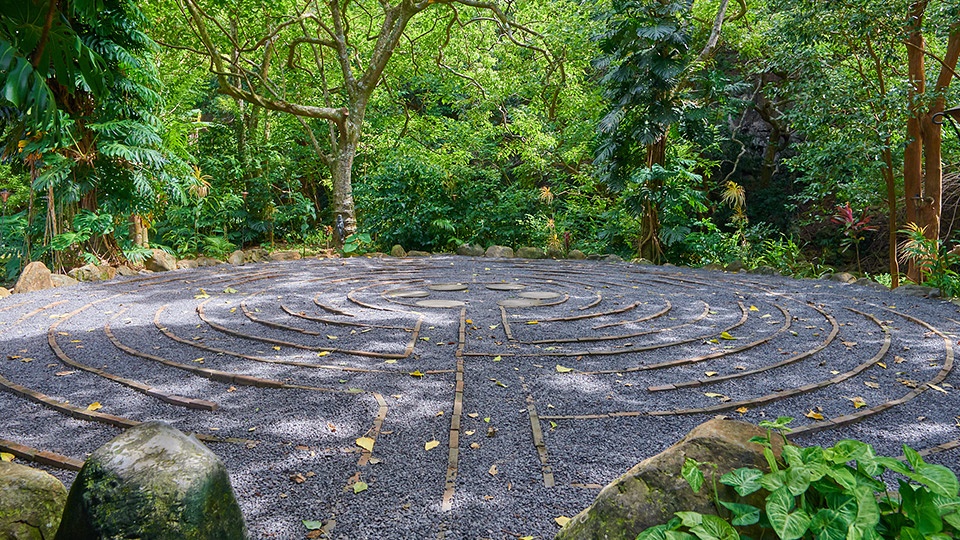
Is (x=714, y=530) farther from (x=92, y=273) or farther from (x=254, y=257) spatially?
(x=254, y=257)

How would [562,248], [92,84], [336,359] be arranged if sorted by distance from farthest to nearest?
[562,248] → [336,359] → [92,84]

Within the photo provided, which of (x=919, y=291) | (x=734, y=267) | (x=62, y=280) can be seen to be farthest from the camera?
(x=734, y=267)

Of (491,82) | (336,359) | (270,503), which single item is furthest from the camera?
(491,82)

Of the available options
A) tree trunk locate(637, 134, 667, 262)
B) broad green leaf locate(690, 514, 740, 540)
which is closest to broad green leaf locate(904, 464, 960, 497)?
broad green leaf locate(690, 514, 740, 540)

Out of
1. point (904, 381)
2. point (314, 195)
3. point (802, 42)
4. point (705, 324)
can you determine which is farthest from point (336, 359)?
point (314, 195)

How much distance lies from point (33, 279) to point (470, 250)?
5.61 meters

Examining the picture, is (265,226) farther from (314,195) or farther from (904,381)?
(904,381)

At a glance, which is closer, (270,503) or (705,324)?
(270,503)

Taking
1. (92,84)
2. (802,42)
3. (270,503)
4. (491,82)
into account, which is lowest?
(270,503)

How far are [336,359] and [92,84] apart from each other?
238 cm

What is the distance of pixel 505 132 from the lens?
12797 millimetres

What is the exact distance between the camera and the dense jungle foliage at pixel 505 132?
6461 millimetres

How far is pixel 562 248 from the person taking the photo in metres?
9.66

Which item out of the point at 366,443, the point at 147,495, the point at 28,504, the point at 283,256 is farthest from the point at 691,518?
the point at 283,256
